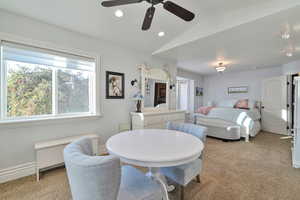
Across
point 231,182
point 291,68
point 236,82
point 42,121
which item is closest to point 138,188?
point 231,182

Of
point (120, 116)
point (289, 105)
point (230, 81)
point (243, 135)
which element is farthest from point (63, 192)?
point (230, 81)

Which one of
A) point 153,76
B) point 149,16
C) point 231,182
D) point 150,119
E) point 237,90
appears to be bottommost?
point 231,182

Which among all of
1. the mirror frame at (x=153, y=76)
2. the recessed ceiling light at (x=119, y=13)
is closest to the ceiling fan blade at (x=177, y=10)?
the recessed ceiling light at (x=119, y=13)

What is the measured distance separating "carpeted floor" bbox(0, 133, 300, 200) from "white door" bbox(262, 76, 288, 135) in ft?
6.97

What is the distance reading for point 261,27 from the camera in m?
2.27

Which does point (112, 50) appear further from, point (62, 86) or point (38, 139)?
point (38, 139)

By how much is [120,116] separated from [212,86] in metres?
5.40

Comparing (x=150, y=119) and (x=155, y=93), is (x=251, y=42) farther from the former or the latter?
(x=150, y=119)

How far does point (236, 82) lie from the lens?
5.90 metres

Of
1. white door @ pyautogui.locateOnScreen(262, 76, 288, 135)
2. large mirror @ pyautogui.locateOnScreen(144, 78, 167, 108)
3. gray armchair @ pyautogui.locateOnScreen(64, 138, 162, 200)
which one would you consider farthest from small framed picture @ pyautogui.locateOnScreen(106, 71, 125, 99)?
white door @ pyautogui.locateOnScreen(262, 76, 288, 135)

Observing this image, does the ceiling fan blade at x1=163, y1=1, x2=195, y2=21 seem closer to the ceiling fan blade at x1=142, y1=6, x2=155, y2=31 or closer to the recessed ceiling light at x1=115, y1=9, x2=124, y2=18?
the ceiling fan blade at x1=142, y1=6, x2=155, y2=31

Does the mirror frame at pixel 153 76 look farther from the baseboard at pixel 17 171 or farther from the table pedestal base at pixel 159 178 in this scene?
the baseboard at pixel 17 171

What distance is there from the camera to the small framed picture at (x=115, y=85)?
2.88m

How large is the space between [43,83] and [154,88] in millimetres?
2412
